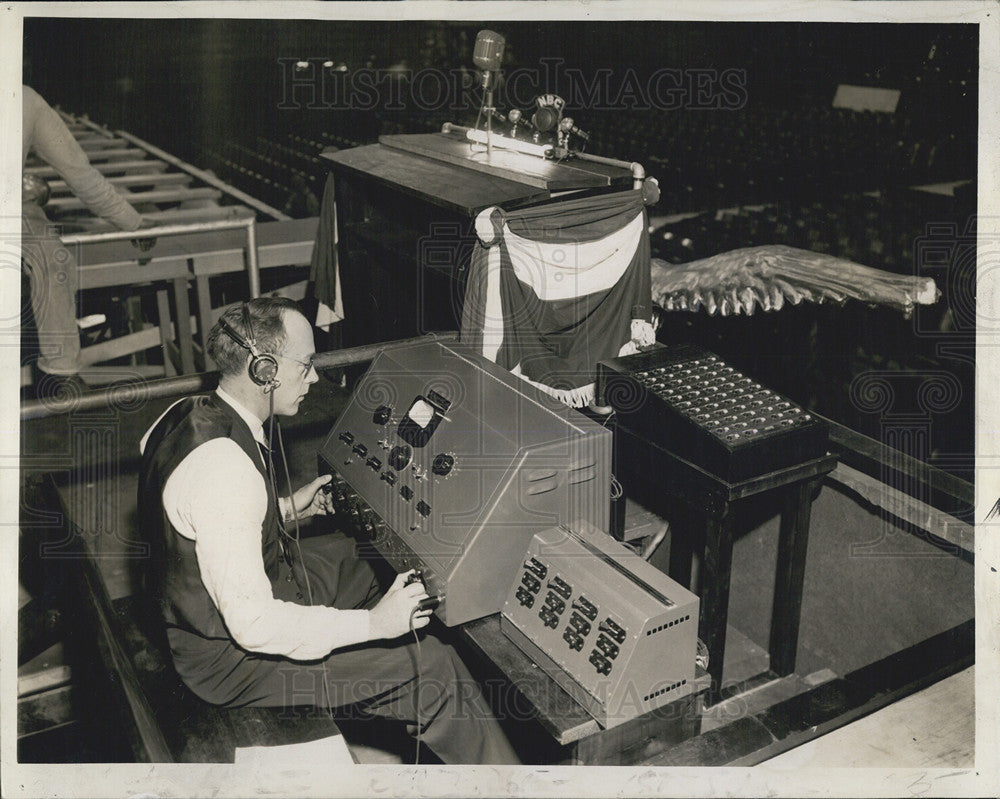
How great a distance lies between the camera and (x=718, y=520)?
2.58 metres

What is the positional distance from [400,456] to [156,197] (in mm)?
5194

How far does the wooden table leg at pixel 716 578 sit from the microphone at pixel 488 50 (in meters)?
2.28

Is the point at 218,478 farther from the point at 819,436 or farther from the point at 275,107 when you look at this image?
the point at 275,107

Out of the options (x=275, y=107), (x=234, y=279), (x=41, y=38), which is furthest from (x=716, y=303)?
(x=41, y=38)

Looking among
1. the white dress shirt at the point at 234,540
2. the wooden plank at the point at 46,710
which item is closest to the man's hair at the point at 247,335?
the white dress shirt at the point at 234,540

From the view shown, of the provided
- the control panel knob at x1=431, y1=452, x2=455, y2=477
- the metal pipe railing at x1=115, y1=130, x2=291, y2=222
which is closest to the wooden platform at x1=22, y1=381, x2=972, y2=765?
the control panel knob at x1=431, y1=452, x2=455, y2=477

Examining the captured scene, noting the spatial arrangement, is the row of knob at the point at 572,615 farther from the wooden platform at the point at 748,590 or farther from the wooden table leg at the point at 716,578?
the wooden table leg at the point at 716,578

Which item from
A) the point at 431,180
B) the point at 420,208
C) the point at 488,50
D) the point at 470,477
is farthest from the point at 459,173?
the point at 470,477

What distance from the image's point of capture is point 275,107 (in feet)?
36.2

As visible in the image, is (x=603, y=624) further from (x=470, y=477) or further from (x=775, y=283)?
(x=775, y=283)

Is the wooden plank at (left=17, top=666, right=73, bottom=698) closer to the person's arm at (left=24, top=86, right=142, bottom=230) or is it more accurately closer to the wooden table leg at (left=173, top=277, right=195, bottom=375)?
the person's arm at (left=24, top=86, right=142, bottom=230)

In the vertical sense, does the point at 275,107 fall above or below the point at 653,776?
above

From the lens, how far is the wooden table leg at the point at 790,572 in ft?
9.20

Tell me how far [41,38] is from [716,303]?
10.4 meters
